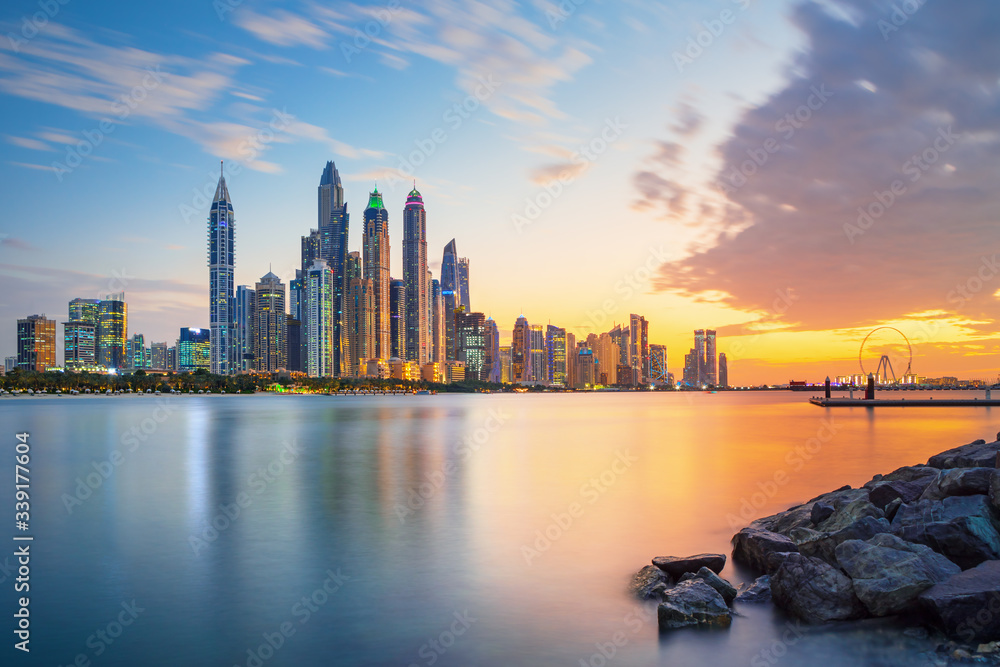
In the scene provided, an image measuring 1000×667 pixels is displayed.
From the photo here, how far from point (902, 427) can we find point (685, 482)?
51841mm

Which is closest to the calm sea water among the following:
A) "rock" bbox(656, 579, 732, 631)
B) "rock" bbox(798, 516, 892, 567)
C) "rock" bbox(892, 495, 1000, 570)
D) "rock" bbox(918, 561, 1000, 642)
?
"rock" bbox(656, 579, 732, 631)

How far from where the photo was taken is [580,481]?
32.5 metres

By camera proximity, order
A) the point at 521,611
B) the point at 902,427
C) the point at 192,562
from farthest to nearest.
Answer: the point at 902,427, the point at 192,562, the point at 521,611

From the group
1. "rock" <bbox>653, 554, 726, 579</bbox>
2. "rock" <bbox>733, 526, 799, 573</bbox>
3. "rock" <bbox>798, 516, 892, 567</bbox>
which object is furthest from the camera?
"rock" <bbox>733, 526, 799, 573</bbox>

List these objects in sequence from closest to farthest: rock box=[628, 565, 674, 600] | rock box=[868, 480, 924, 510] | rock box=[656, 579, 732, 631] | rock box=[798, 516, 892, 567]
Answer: rock box=[656, 579, 732, 631] < rock box=[628, 565, 674, 600] < rock box=[798, 516, 892, 567] < rock box=[868, 480, 924, 510]

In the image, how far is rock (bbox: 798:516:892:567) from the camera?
14023 millimetres

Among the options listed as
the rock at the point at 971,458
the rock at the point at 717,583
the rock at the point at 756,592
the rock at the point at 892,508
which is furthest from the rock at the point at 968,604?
the rock at the point at 971,458

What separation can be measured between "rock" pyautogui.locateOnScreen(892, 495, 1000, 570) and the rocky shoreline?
0.06 ft

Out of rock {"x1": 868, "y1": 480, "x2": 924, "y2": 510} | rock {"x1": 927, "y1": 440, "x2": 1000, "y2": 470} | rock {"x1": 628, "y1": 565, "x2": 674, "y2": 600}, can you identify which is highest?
rock {"x1": 927, "y1": 440, "x2": 1000, "y2": 470}

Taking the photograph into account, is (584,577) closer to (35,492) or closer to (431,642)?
(431,642)

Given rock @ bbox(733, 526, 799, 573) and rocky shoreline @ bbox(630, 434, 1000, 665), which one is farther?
rock @ bbox(733, 526, 799, 573)

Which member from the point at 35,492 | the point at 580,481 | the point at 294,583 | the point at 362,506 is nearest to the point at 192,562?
the point at 294,583

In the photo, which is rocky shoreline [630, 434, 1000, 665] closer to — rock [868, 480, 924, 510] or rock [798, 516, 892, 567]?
rock [798, 516, 892, 567]

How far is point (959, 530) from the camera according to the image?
13.2 metres
